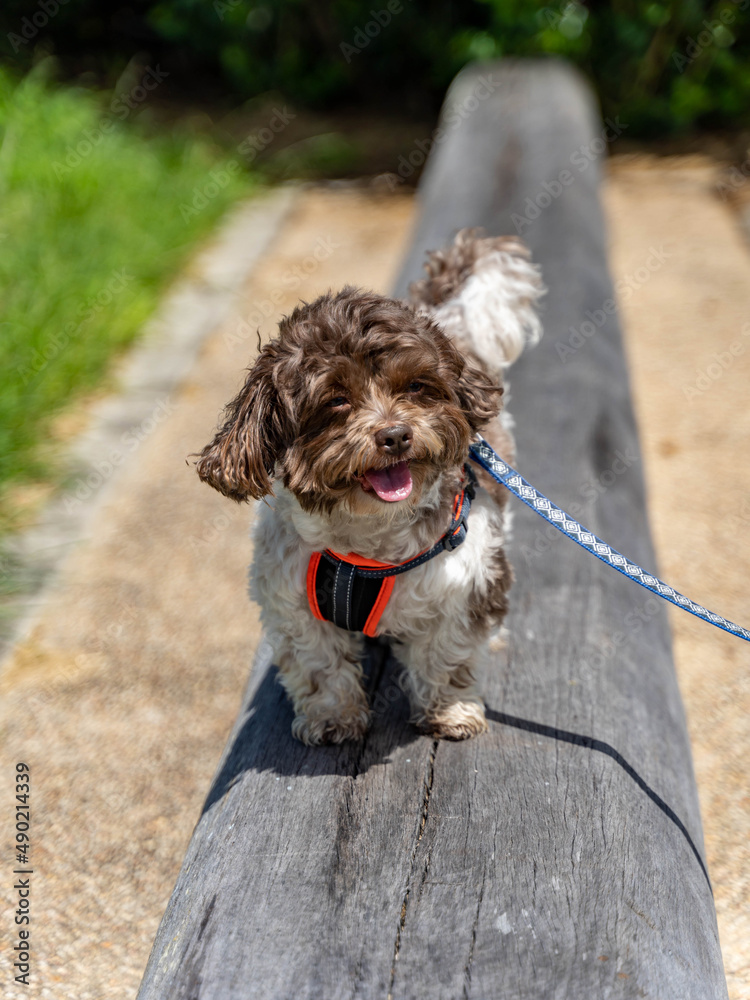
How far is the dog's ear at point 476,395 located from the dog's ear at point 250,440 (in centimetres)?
55

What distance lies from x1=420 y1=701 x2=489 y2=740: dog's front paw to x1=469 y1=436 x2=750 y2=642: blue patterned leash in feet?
2.02

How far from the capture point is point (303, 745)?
2.67 m

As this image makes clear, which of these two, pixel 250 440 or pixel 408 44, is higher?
pixel 250 440

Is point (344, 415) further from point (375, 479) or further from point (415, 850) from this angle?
point (415, 850)

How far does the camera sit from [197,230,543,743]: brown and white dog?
234cm

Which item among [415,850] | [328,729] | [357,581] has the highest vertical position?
[357,581]

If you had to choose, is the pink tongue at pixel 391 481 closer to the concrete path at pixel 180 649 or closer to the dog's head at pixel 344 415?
the dog's head at pixel 344 415

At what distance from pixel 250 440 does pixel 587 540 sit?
39.8 inches

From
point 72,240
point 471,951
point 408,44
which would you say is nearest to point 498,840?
point 471,951

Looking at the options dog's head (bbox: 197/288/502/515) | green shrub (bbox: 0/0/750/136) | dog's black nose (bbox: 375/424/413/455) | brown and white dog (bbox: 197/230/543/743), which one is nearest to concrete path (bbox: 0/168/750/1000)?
brown and white dog (bbox: 197/230/543/743)

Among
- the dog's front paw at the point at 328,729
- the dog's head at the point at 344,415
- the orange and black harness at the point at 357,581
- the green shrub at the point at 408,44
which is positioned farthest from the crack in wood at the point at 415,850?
the green shrub at the point at 408,44

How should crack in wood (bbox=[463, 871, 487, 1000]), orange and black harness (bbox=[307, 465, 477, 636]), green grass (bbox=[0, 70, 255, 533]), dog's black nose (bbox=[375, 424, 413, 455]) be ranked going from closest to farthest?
crack in wood (bbox=[463, 871, 487, 1000])
dog's black nose (bbox=[375, 424, 413, 455])
orange and black harness (bbox=[307, 465, 477, 636])
green grass (bbox=[0, 70, 255, 533])

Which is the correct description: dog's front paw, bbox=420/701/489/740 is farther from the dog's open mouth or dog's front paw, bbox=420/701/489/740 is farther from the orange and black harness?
the dog's open mouth

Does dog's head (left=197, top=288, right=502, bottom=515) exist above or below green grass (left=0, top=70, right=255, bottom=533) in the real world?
above
